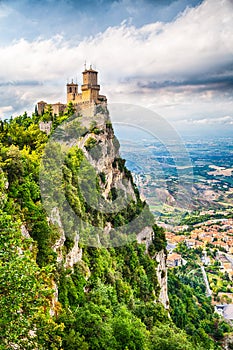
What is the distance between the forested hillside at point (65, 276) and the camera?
346 inches

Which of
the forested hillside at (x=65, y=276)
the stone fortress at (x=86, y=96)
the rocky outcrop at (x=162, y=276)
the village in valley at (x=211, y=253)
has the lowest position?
the village in valley at (x=211, y=253)

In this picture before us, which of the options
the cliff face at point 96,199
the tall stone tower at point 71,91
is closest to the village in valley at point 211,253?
the cliff face at point 96,199

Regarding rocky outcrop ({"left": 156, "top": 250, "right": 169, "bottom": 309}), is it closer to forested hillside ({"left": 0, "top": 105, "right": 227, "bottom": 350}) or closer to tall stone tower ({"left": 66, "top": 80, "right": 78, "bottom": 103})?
forested hillside ({"left": 0, "top": 105, "right": 227, "bottom": 350})

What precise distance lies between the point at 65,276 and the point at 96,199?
11963 mm

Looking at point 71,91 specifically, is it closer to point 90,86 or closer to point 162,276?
point 90,86

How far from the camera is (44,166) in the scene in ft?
61.4

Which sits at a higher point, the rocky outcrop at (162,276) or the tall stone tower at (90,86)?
the tall stone tower at (90,86)

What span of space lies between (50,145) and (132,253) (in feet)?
39.8

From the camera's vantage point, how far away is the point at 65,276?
1530 centimetres

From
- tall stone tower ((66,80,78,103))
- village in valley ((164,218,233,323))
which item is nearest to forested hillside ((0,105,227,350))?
tall stone tower ((66,80,78,103))

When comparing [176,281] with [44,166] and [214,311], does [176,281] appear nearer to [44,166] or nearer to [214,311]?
[214,311]

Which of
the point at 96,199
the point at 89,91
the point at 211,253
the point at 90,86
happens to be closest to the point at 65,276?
the point at 96,199

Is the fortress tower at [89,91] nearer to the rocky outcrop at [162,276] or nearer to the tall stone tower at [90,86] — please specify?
the tall stone tower at [90,86]

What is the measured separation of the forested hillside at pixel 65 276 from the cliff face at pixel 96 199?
164mm
